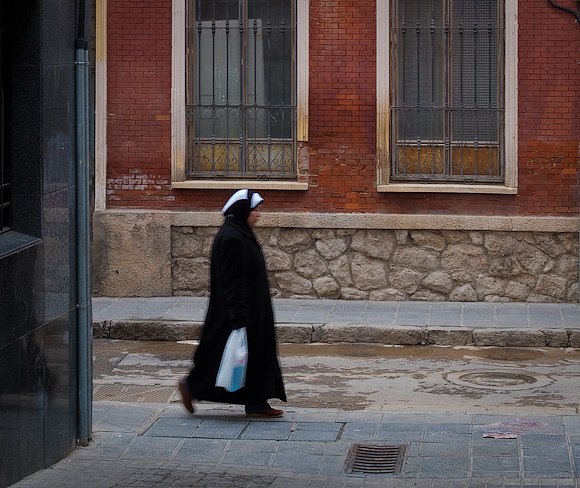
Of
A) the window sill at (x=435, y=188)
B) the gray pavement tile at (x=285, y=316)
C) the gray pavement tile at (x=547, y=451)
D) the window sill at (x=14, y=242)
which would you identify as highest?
the window sill at (x=435, y=188)

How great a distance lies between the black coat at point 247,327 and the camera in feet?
26.7

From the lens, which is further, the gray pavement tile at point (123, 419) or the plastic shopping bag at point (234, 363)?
the plastic shopping bag at point (234, 363)

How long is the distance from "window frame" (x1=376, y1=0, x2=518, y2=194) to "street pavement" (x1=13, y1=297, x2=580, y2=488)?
14.9 ft

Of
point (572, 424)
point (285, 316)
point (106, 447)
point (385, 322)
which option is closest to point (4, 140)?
point (106, 447)

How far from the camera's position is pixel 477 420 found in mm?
8000

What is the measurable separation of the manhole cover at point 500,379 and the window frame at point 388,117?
3301 millimetres

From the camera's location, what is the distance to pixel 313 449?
7.33 metres

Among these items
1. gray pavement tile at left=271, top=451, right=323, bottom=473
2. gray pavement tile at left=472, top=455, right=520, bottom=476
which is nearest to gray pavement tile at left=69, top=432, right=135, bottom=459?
gray pavement tile at left=271, top=451, right=323, bottom=473

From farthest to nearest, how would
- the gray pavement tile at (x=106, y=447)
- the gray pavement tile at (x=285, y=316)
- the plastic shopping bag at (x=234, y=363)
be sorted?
the gray pavement tile at (x=285, y=316), the plastic shopping bag at (x=234, y=363), the gray pavement tile at (x=106, y=447)

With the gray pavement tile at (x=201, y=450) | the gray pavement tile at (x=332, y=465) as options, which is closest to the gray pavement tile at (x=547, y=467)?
the gray pavement tile at (x=332, y=465)

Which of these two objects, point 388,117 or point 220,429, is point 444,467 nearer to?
point 220,429

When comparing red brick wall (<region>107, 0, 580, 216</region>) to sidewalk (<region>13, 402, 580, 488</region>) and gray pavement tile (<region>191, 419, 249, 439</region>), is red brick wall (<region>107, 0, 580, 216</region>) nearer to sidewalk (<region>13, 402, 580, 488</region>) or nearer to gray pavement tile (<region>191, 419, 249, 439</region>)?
sidewalk (<region>13, 402, 580, 488</region>)

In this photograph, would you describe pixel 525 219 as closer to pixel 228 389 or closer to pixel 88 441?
pixel 228 389

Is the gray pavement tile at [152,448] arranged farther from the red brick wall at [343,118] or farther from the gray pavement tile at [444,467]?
the red brick wall at [343,118]
